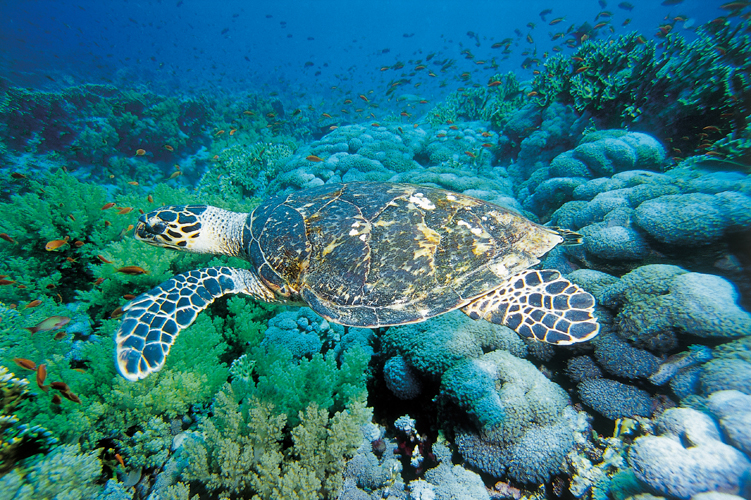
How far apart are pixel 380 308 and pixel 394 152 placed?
20.6 ft

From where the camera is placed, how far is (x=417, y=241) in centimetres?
224

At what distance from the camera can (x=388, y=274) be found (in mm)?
2197

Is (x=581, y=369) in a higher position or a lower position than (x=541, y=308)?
lower

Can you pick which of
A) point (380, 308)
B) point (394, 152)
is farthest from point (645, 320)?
point (394, 152)

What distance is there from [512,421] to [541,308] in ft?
3.06

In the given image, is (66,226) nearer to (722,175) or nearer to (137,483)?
(137,483)

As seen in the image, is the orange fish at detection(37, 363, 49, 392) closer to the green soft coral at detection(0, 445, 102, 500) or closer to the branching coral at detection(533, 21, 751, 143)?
the green soft coral at detection(0, 445, 102, 500)

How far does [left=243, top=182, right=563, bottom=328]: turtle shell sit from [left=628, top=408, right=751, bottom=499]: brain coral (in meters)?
1.31

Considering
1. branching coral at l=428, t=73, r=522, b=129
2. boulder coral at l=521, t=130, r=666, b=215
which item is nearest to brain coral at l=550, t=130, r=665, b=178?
boulder coral at l=521, t=130, r=666, b=215

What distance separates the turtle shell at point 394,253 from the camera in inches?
84.1

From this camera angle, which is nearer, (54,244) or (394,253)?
(394,253)

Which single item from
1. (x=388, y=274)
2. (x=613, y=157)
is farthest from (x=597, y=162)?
(x=388, y=274)

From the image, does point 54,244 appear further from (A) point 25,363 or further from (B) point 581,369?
(B) point 581,369

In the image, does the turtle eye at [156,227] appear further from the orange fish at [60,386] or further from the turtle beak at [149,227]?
the orange fish at [60,386]
